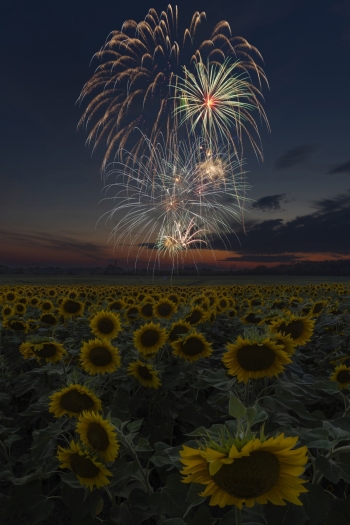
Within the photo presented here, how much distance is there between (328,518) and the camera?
2340mm

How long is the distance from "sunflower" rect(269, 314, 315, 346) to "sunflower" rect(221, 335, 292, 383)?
4.76 ft

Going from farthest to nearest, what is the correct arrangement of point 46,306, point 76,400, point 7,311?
1. point 46,306
2. point 7,311
3. point 76,400

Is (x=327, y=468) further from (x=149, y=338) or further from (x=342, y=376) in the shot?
(x=149, y=338)

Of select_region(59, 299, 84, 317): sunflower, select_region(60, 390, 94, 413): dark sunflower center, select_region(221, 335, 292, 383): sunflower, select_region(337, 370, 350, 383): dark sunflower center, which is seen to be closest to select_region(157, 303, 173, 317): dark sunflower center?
select_region(59, 299, 84, 317): sunflower

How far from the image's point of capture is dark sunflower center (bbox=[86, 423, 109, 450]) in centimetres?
265

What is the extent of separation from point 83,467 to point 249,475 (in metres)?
1.53

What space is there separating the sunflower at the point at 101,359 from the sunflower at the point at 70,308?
491 cm

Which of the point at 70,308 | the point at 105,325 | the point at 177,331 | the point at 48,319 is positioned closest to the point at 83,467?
the point at 177,331

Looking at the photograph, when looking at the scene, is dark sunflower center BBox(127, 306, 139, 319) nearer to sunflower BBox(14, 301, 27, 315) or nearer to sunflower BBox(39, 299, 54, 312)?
Answer: sunflower BBox(39, 299, 54, 312)

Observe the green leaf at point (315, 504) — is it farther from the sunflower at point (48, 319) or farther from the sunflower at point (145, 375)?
the sunflower at point (48, 319)

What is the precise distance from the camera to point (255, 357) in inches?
Answer: 136

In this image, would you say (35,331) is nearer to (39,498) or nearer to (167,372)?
(167,372)

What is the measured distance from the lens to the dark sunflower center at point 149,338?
5.61m

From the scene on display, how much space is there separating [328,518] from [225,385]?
4.05 ft
